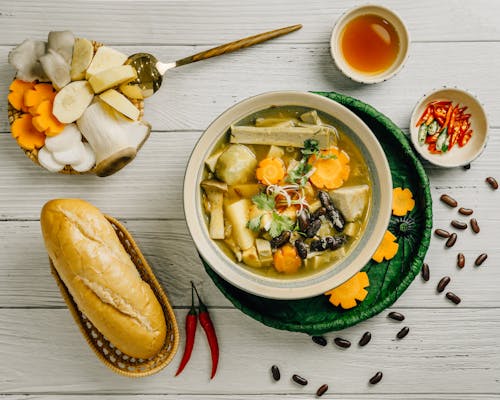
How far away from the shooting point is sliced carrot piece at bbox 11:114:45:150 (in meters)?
2.36

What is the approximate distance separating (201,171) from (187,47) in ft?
2.29

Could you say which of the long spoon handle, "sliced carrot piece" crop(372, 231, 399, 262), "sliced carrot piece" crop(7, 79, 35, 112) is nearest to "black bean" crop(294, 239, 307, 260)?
"sliced carrot piece" crop(372, 231, 399, 262)

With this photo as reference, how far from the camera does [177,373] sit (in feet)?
8.33

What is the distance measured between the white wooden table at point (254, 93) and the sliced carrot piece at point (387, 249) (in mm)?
287

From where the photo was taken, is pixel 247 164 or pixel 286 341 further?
pixel 286 341

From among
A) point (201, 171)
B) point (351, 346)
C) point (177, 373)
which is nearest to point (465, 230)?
point (351, 346)

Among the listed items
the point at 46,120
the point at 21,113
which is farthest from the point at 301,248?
the point at 21,113

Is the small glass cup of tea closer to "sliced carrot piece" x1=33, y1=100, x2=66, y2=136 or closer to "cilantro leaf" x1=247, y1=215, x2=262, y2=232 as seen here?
"cilantro leaf" x1=247, y1=215, x2=262, y2=232

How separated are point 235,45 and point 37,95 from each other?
2.73 feet

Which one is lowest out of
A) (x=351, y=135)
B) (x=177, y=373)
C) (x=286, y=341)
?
(x=177, y=373)

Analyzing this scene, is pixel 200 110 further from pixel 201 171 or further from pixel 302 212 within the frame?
pixel 302 212

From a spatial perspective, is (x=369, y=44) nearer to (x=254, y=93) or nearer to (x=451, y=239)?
(x=254, y=93)

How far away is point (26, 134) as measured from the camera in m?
2.37

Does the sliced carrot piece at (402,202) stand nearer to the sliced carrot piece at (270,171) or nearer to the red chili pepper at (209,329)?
the sliced carrot piece at (270,171)
